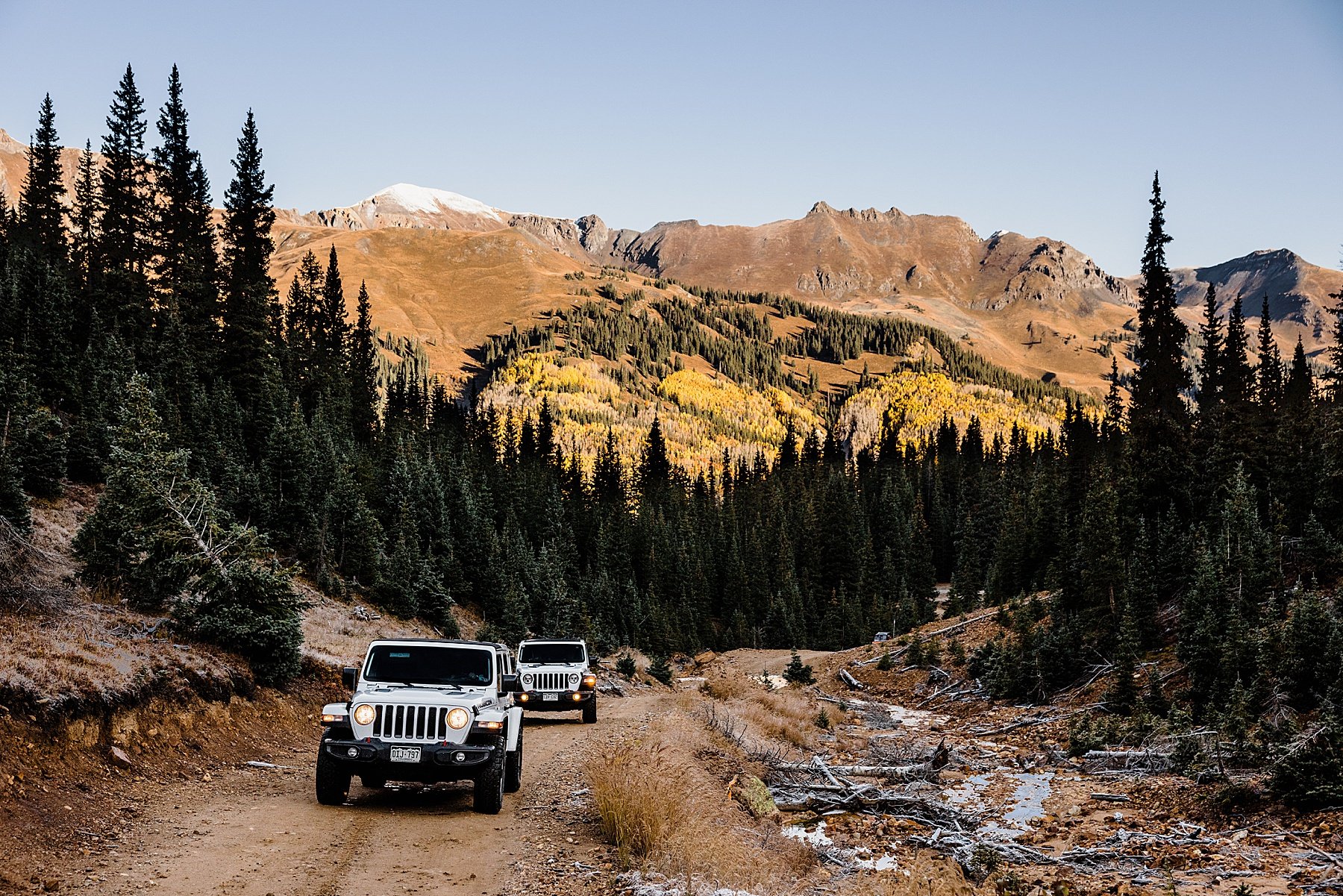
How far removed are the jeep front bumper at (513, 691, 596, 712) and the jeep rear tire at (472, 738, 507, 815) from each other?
1237 centimetres

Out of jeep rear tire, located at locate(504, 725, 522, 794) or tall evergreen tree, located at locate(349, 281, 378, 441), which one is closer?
jeep rear tire, located at locate(504, 725, 522, 794)

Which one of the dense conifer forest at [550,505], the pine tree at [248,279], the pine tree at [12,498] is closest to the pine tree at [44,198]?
the dense conifer forest at [550,505]

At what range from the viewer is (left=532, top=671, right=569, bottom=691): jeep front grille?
24.2 metres

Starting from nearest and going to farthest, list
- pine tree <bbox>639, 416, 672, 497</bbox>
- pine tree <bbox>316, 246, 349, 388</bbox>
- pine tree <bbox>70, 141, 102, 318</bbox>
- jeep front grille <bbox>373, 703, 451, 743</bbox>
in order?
jeep front grille <bbox>373, 703, 451, 743</bbox> < pine tree <bbox>70, 141, 102, 318</bbox> < pine tree <bbox>316, 246, 349, 388</bbox> < pine tree <bbox>639, 416, 672, 497</bbox>

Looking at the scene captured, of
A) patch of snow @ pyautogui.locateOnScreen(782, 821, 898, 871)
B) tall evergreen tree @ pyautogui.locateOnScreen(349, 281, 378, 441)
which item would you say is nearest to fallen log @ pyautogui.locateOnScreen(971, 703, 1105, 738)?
patch of snow @ pyautogui.locateOnScreen(782, 821, 898, 871)

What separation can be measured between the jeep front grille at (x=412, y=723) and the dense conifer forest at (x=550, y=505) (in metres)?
9.25

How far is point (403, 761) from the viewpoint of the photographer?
10859 millimetres

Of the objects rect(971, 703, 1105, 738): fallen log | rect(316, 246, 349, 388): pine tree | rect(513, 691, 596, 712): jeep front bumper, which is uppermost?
rect(316, 246, 349, 388): pine tree

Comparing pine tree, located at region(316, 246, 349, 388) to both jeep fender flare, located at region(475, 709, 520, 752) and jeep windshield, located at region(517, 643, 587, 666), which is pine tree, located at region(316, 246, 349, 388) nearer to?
jeep windshield, located at region(517, 643, 587, 666)

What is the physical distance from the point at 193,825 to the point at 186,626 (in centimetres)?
922

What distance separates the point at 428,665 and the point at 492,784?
2104 mm

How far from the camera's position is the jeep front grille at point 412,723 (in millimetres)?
11172

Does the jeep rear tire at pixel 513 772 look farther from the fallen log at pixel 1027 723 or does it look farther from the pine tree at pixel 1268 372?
the pine tree at pixel 1268 372

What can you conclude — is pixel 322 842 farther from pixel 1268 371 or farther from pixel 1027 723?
pixel 1268 371
